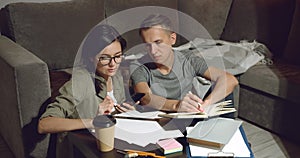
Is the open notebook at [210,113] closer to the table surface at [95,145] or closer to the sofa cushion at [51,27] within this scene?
the table surface at [95,145]

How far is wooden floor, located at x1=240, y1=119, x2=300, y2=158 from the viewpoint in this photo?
6.79ft

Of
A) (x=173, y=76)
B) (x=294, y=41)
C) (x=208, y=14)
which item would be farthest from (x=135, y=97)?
(x=208, y=14)

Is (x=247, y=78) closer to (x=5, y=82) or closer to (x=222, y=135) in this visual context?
(x=222, y=135)

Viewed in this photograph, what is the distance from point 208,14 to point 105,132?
1824 millimetres

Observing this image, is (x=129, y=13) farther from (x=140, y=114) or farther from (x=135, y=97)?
(x=140, y=114)

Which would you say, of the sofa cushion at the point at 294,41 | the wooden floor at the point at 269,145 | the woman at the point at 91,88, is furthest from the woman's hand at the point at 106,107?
the sofa cushion at the point at 294,41

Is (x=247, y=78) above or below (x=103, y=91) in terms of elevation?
below

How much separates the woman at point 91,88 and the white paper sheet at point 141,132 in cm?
11

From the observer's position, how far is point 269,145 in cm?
217

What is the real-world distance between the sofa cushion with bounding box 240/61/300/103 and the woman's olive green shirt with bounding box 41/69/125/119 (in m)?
1.07

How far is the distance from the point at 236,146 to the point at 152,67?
0.67m

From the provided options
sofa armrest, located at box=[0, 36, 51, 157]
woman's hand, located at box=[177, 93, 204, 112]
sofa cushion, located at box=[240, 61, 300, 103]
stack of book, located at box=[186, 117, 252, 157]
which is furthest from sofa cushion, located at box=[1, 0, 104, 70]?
stack of book, located at box=[186, 117, 252, 157]

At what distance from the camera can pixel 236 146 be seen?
1.29 metres

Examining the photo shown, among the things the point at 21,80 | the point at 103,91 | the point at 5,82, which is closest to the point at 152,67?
the point at 103,91
